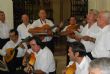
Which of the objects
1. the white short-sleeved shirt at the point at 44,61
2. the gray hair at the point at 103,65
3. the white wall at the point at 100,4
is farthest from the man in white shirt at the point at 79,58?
the white wall at the point at 100,4

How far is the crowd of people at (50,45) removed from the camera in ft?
12.3

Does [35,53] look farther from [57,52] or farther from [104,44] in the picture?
[57,52]

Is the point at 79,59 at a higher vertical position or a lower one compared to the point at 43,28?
higher

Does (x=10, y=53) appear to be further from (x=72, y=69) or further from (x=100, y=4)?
(x=100, y=4)

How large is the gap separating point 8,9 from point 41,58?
4.35 meters

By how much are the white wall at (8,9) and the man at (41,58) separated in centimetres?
414

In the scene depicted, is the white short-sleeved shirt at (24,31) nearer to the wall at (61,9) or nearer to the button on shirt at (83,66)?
the button on shirt at (83,66)

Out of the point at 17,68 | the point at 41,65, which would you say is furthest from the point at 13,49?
the point at 41,65

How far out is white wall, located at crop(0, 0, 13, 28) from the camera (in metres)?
8.41

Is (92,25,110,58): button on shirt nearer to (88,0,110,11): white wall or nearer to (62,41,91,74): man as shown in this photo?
(62,41,91,74): man

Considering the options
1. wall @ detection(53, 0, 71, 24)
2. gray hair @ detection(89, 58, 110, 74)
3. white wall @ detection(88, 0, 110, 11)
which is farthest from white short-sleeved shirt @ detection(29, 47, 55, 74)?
wall @ detection(53, 0, 71, 24)

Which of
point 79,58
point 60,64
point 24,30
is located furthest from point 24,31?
point 79,58

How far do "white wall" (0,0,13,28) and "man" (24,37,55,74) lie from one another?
414 cm

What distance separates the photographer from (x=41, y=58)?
4.38m
